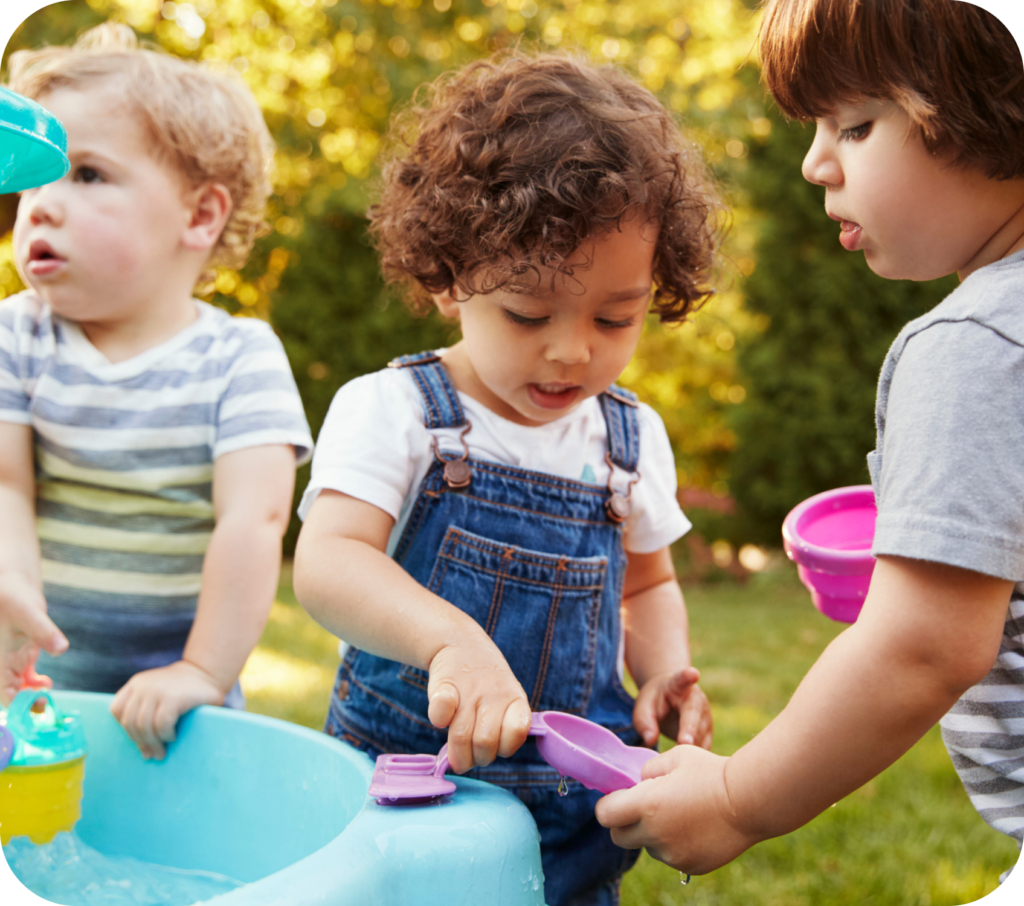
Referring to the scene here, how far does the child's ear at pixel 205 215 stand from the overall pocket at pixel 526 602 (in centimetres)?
90

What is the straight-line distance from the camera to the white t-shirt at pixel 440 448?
144cm

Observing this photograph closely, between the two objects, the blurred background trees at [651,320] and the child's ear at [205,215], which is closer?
the child's ear at [205,215]

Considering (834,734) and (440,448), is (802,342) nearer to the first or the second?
(440,448)

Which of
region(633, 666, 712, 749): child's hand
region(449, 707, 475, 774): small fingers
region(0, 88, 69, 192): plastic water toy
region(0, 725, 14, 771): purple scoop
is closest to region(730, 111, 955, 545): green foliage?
region(633, 666, 712, 749): child's hand

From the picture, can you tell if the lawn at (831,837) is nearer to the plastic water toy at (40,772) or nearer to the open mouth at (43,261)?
the plastic water toy at (40,772)

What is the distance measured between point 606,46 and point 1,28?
9643 millimetres

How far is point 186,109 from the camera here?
189cm

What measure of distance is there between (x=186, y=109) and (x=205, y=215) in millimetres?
207

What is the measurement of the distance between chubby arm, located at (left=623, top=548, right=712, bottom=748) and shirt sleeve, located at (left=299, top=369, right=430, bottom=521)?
476 millimetres

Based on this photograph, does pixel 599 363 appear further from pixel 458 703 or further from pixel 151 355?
pixel 151 355

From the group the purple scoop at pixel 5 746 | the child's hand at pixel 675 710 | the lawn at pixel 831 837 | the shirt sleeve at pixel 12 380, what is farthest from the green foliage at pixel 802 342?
the purple scoop at pixel 5 746

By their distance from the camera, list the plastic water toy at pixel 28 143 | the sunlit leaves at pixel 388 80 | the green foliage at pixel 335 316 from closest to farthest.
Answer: the plastic water toy at pixel 28 143
the green foliage at pixel 335 316
the sunlit leaves at pixel 388 80

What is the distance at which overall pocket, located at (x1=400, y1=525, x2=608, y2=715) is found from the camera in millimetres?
1469

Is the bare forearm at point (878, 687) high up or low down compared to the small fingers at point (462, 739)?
up
